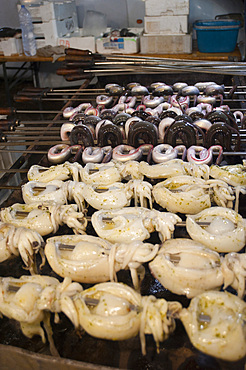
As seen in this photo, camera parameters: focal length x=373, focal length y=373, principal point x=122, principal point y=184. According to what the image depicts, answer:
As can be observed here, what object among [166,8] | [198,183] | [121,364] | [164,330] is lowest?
[121,364]

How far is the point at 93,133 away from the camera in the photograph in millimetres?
3578

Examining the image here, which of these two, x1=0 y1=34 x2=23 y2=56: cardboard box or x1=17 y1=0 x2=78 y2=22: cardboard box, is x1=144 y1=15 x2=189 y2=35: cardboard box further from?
x1=0 y1=34 x2=23 y2=56: cardboard box

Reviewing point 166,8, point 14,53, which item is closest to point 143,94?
point 166,8

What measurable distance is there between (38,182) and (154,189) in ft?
2.87

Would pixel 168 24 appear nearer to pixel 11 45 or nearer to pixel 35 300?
pixel 11 45

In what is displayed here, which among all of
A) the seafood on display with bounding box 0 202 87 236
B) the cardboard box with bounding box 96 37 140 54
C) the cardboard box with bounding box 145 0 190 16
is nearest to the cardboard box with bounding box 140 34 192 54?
the cardboard box with bounding box 96 37 140 54

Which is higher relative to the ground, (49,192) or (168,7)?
(168,7)

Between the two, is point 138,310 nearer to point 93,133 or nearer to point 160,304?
point 160,304

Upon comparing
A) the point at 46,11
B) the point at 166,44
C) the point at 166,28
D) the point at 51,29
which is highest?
the point at 46,11

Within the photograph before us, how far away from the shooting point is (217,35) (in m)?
6.85

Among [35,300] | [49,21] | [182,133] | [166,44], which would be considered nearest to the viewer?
[35,300]

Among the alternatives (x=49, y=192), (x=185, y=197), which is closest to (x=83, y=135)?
(x=49, y=192)

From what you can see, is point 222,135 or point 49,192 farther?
point 222,135

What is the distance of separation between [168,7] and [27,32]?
8.95 feet
